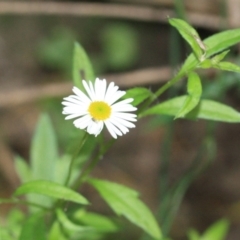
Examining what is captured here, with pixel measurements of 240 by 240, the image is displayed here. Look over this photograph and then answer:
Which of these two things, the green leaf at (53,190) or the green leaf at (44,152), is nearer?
the green leaf at (53,190)

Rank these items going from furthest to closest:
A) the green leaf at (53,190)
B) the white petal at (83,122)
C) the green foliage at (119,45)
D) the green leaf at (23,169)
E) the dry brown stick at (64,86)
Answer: the green foliage at (119,45), the dry brown stick at (64,86), the green leaf at (23,169), the green leaf at (53,190), the white petal at (83,122)

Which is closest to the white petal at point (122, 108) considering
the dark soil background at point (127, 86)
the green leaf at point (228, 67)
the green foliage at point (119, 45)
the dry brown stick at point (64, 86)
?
the green leaf at point (228, 67)

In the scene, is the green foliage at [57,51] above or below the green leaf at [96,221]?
above

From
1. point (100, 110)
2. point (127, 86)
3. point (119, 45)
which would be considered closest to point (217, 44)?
point (100, 110)

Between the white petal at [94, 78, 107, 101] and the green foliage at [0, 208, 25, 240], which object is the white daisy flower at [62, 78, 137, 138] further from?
the green foliage at [0, 208, 25, 240]

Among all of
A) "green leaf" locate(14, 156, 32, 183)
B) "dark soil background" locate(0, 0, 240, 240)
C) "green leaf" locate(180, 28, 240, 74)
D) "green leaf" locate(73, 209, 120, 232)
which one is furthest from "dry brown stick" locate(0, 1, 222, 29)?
"green leaf" locate(180, 28, 240, 74)

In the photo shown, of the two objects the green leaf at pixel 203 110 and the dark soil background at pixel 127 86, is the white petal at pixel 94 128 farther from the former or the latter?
the dark soil background at pixel 127 86

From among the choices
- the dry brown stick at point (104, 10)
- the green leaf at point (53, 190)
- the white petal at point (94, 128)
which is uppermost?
the dry brown stick at point (104, 10)
